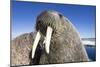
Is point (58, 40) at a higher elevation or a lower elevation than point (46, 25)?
lower

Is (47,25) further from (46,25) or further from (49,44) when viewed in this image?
(49,44)

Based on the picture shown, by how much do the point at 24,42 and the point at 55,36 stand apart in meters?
0.41

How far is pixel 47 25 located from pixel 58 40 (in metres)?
0.24

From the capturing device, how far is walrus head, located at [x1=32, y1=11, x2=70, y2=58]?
107 inches

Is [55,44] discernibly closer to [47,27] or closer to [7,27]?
[47,27]

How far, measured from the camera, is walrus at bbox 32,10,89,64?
2738 mm

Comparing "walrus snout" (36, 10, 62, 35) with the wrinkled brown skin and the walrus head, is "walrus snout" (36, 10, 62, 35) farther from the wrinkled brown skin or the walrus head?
the wrinkled brown skin

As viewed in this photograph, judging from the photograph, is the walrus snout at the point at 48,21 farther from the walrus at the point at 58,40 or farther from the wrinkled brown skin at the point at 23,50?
the wrinkled brown skin at the point at 23,50

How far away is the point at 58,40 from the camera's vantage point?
2.80 metres

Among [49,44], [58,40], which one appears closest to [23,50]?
[49,44]

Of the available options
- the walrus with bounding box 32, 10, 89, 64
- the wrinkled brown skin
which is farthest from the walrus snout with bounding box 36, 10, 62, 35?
the wrinkled brown skin

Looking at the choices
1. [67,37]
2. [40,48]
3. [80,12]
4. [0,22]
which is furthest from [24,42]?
[80,12]

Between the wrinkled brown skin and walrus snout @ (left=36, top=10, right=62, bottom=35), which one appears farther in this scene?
walrus snout @ (left=36, top=10, right=62, bottom=35)

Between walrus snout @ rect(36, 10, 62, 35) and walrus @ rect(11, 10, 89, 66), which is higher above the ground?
walrus snout @ rect(36, 10, 62, 35)
